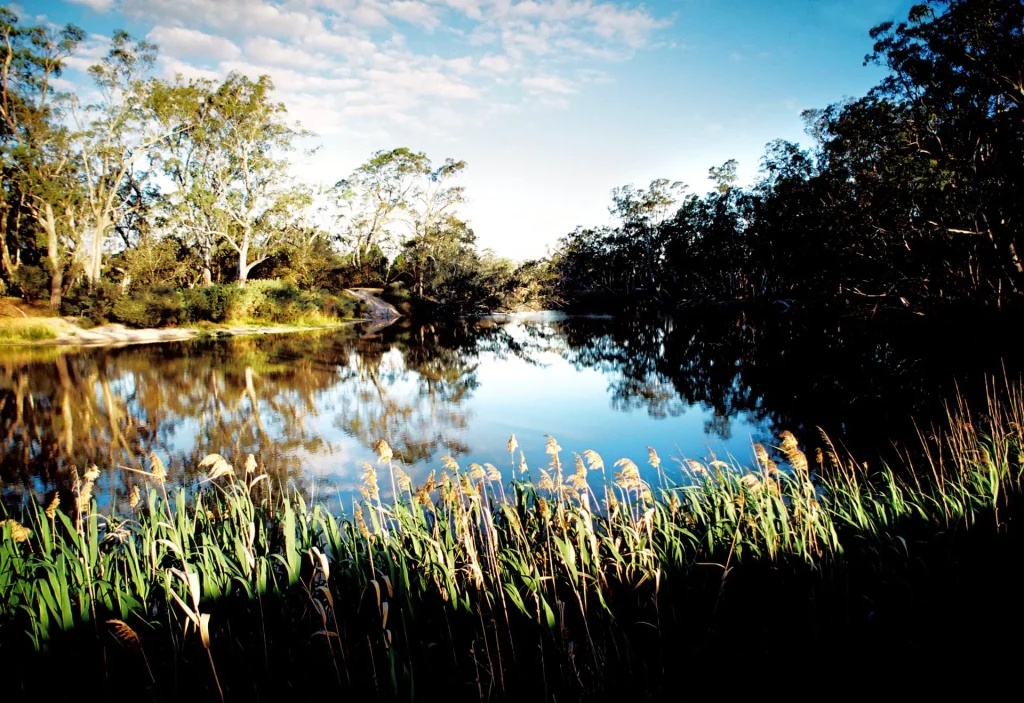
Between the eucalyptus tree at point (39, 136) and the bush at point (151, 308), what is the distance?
11.9 ft

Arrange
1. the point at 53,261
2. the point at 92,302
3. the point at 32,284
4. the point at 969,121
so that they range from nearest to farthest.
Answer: the point at 969,121 → the point at 92,302 → the point at 53,261 → the point at 32,284

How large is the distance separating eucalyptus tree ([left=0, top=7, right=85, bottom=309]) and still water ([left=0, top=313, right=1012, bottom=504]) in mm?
11377

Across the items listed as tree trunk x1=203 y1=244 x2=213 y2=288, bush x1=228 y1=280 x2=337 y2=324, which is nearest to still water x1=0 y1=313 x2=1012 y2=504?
bush x1=228 y1=280 x2=337 y2=324

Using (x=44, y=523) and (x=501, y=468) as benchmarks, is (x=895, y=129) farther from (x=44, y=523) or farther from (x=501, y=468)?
(x=44, y=523)

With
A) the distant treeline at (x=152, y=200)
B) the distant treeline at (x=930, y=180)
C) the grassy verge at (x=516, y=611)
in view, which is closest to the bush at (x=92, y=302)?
the distant treeline at (x=152, y=200)

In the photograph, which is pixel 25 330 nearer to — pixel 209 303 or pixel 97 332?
pixel 97 332

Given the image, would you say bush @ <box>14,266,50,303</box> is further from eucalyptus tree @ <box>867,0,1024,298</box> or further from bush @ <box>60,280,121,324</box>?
eucalyptus tree @ <box>867,0,1024,298</box>

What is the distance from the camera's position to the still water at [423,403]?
673cm

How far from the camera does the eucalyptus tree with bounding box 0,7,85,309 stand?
22.9 meters

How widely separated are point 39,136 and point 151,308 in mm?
9746

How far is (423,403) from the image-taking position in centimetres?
1030

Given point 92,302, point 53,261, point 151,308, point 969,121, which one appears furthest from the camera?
point 53,261

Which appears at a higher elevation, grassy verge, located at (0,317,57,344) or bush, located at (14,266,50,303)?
bush, located at (14,266,50,303)

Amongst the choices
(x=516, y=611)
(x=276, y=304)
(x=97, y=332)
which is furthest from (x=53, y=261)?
(x=516, y=611)
